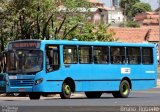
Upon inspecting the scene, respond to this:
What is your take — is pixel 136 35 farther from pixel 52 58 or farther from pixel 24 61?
pixel 24 61

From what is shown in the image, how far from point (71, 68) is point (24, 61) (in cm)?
217

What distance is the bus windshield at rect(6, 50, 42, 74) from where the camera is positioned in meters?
27.4

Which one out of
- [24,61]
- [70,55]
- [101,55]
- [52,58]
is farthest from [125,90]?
[24,61]

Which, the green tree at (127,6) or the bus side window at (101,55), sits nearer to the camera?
the bus side window at (101,55)

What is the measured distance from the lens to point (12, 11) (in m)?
46.0

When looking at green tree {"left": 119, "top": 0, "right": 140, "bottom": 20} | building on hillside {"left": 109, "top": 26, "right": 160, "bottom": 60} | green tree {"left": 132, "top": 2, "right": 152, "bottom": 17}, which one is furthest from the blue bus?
green tree {"left": 132, "top": 2, "right": 152, "bottom": 17}

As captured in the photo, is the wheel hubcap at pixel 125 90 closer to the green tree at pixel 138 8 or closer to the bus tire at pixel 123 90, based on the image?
the bus tire at pixel 123 90

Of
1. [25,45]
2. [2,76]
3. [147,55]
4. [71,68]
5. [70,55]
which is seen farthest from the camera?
[147,55]

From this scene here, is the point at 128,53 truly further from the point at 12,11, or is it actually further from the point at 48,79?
the point at 12,11

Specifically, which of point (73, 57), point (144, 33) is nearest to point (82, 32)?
point (73, 57)

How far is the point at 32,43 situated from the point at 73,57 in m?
2.06

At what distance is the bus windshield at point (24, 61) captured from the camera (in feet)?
89.8

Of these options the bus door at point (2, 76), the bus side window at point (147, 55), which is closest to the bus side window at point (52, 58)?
the bus door at point (2, 76)

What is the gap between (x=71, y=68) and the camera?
28.1 meters
